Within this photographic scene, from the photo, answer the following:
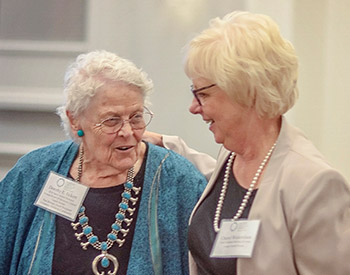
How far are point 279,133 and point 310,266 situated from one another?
14.6 inches

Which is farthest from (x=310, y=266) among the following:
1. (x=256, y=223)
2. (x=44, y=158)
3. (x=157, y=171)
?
(x=44, y=158)

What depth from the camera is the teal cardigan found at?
7.22ft

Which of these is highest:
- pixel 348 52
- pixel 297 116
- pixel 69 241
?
pixel 348 52

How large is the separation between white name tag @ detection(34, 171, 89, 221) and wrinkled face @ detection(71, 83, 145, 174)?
132mm

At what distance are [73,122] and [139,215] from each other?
15.4 inches

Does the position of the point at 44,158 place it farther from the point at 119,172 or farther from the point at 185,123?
the point at 185,123

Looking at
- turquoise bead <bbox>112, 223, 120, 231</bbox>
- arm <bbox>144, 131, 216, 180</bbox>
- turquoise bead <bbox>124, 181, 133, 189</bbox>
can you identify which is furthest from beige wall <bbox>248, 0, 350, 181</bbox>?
turquoise bead <bbox>112, 223, 120, 231</bbox>

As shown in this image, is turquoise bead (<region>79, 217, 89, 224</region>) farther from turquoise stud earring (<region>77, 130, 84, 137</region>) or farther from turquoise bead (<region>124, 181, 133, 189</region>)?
turquoise stud earring (<region>77, 130, 84, 137</region>)

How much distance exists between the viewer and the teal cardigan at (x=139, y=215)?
2201mm

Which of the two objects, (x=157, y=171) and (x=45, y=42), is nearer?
(x=157, y=171)

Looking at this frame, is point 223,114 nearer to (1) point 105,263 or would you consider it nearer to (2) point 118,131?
(2) point 118,131

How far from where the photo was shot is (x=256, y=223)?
1.71m

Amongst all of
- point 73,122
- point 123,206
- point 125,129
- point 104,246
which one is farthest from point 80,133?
point 104,246

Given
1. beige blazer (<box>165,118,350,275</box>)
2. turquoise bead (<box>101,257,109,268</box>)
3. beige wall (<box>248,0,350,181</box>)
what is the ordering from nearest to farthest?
beige blazer (<box>165,118,350,275</box>) → turquoise bead (<box>101,257,109,268</box>) → beige wall (<box>248,0,350,181</box>)
